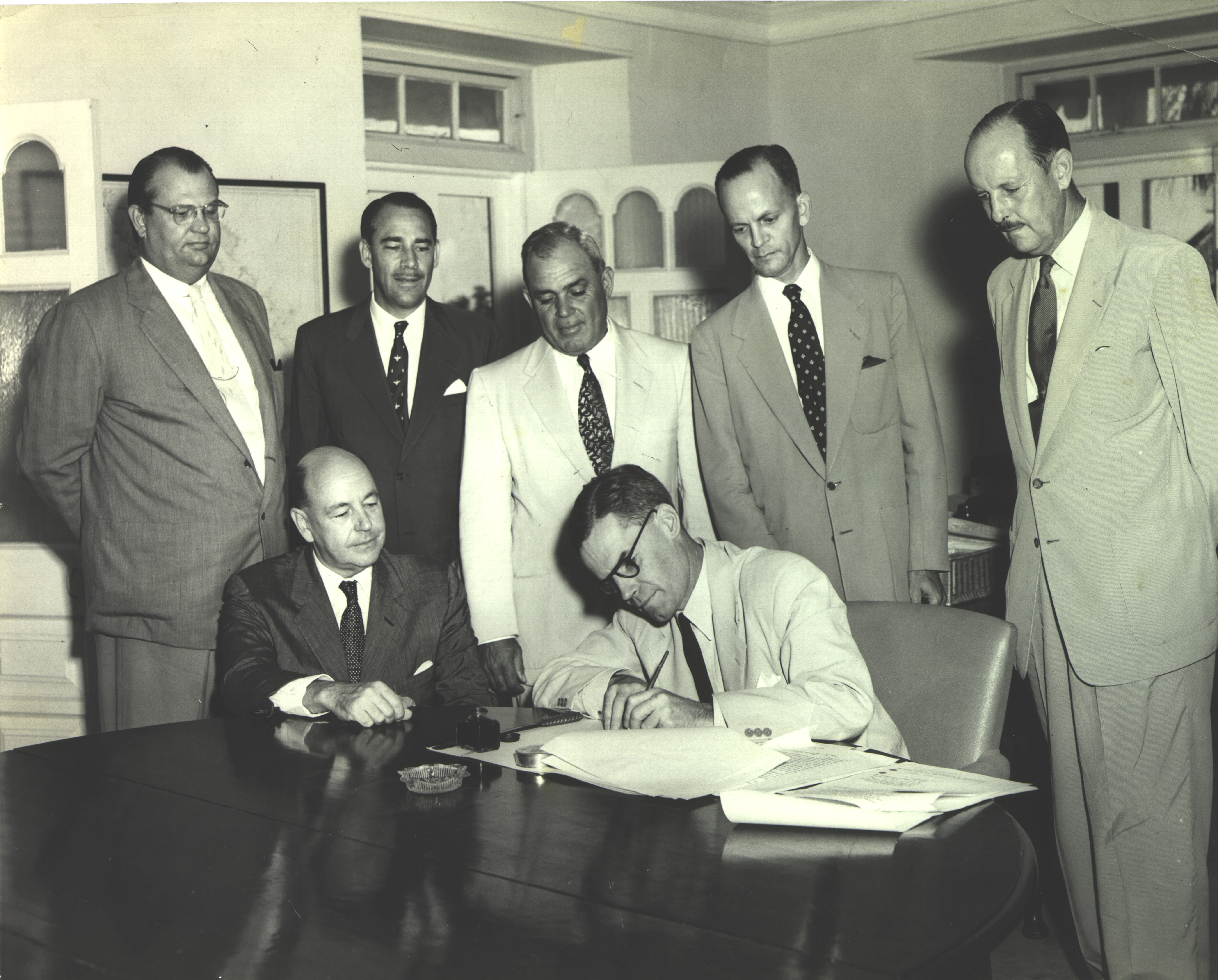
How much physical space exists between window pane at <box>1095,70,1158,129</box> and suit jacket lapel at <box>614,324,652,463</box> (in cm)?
320

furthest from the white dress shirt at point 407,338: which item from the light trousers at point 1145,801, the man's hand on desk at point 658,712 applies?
the light trousers at point 1145,801

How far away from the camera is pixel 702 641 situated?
8.07 ft

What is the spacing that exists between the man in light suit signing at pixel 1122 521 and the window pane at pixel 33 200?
121 inches

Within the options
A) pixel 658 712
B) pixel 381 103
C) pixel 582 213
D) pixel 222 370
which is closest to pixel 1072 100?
pixel 582 213

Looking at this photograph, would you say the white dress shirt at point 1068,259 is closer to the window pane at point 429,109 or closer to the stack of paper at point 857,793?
the stack of paper at point 857,793

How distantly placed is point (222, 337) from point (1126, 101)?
13.0 ft

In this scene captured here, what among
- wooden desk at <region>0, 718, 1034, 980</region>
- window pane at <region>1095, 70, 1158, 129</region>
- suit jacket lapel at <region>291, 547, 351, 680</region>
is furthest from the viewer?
window pane at <region>1095, 70, 1158, 129</region>

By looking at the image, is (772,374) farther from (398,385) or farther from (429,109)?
(429,109)

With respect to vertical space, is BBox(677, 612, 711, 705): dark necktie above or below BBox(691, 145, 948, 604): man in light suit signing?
below

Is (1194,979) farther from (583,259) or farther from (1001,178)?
(583,259)

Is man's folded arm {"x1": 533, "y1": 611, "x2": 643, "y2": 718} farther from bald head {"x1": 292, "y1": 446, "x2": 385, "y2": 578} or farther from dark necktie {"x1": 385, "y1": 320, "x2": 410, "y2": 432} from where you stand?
dark necktie {"x1": 385, "y1": 320, "x2": 410, "y2": 432}

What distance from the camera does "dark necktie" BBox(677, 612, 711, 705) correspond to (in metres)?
2.45

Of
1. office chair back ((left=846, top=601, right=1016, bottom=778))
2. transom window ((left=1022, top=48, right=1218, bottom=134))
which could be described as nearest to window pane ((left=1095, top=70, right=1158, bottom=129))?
transom window ((left=1022, top=48, right=1218, bottom=134))

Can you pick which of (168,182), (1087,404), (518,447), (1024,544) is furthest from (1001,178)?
(168,182)
